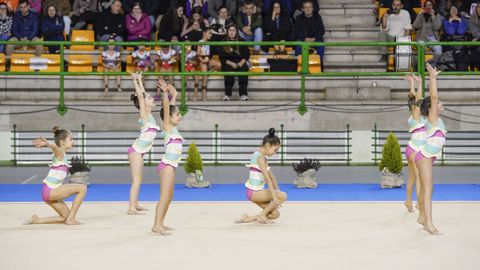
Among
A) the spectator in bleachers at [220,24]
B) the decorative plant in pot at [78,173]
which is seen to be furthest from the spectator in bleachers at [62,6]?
the decorative plant in pot at [78,173]

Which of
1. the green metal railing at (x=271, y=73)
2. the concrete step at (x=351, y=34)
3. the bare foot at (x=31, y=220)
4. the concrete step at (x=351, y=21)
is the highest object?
the concrete step at (x=351, y=21)

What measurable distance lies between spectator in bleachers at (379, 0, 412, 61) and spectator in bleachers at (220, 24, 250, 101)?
383 cm

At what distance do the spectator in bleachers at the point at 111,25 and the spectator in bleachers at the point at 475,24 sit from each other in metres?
8.38

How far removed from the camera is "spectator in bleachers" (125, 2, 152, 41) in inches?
922

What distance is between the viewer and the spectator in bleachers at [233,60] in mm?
21828

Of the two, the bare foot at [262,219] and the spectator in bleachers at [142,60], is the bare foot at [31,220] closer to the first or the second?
the bare foot at [262,219]

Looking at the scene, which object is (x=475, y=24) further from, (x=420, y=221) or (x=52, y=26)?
(x=420, y=221)

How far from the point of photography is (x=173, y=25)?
23562 millimetres

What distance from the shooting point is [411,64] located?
73.4ft

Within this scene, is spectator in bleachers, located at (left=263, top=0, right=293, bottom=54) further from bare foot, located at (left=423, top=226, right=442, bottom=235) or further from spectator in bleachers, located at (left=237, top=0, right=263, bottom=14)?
bare foot, located at (left=423, top=226, right=442, bottom=235)

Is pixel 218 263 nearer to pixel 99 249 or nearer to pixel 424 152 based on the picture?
pixel 99 249

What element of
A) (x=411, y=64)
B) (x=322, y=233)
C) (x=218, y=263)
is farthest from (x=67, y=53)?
(x=218, y=263)

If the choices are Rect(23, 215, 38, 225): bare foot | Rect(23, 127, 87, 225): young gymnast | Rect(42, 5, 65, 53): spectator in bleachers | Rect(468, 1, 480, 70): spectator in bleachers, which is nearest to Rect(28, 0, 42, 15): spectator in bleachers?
Rect(42, 5, 65, 53): spectator in bleachers

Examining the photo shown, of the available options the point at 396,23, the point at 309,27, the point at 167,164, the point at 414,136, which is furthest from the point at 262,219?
the point at 396,23
